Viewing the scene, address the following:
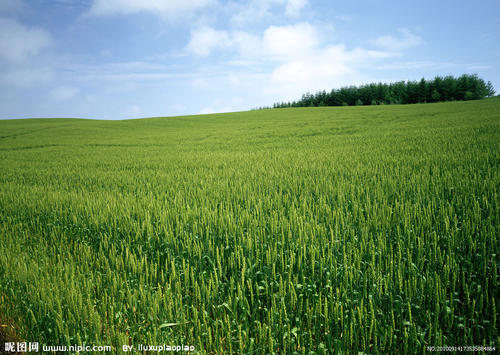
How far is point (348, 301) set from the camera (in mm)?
2275

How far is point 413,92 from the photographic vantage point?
73.8m

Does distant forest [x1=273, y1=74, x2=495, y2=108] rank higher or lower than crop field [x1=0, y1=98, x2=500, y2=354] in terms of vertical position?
higher

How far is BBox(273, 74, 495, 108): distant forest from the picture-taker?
69.0 m

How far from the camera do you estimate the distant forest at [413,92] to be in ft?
226

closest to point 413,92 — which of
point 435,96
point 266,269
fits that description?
point 435,96

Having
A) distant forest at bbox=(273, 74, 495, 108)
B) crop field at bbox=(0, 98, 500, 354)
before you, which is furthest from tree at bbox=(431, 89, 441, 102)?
crop field at bbox=(0, 98, 500, 354)

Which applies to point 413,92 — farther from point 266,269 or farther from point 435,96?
point 266,269

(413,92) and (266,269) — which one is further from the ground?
(413,92)

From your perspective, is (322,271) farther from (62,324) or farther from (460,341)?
(62,324)

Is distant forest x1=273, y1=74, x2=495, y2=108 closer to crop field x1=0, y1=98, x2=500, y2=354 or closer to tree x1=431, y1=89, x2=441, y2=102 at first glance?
tree x1=431, y1=89, x2=441, y2=102

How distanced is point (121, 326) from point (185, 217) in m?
2.28

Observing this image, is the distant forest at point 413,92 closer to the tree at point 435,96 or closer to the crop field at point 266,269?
the tree at point 435,96

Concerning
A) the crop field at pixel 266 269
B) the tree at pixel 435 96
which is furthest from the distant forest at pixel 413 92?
the crop field at pixel 266 269

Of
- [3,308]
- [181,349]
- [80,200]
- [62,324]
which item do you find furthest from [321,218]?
[80,200]
